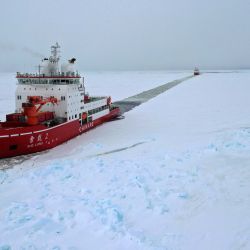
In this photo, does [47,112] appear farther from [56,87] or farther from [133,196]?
[133,196]

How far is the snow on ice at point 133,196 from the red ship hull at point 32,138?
49 cm

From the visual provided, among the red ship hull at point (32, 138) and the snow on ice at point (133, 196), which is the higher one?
the red ship hull at point (32, 138)

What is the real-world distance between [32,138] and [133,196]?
5825mm

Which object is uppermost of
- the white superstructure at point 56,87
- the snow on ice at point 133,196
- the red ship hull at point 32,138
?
the white superstructure at point 56,87

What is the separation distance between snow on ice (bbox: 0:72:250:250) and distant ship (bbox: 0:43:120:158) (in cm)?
75

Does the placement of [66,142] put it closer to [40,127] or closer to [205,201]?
[40,127]

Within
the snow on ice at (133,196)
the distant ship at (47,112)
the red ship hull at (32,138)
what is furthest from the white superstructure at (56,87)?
the snow on ice at (133,196)

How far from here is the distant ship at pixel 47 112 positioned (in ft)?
37.6

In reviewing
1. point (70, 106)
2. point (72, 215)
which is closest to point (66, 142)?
point (70, 106)

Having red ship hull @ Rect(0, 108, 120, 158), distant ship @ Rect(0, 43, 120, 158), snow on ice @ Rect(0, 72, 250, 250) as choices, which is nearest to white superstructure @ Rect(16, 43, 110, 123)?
distant ship @ Rect(0, 43, 120, 158)

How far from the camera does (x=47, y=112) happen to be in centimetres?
1384

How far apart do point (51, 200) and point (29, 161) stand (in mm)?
4014

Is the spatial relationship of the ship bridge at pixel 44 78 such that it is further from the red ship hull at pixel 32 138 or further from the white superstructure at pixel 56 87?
the red ship hull at pixel 32 138

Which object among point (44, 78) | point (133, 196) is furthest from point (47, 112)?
point (133, 196)
